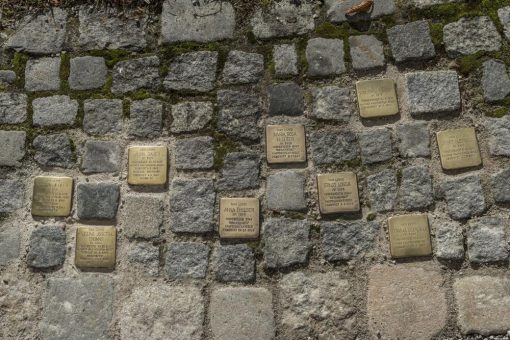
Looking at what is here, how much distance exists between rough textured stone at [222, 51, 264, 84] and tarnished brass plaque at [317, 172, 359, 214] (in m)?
0.77

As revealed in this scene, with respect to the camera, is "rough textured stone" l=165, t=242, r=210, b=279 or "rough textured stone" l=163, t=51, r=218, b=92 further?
"rough textured stone" l=163, t=51, r=218, b=92

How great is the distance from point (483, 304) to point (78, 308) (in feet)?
7.17

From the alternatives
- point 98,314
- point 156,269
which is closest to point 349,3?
point 156,269

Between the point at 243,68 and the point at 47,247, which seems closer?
the point at 47,247

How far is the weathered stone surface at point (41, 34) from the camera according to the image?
3355 mm

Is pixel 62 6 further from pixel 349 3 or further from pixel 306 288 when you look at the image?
pixel 306 288

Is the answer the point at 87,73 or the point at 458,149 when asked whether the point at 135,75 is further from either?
the point at 458,149

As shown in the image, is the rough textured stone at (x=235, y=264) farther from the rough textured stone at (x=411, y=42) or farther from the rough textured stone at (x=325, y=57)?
the rough textured stone at (x=411, y=42)

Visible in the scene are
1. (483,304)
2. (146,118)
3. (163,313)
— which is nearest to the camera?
(483,304)

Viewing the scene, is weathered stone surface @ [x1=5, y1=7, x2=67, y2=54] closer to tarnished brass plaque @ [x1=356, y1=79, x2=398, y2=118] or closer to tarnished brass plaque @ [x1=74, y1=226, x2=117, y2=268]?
tarnished brass plaque @ [x1=74, y1=226, x2=117, y2=268]

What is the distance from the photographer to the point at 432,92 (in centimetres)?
309

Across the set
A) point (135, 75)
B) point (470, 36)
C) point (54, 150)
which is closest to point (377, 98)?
point (470, 36)

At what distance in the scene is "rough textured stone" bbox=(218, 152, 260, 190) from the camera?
301 cm

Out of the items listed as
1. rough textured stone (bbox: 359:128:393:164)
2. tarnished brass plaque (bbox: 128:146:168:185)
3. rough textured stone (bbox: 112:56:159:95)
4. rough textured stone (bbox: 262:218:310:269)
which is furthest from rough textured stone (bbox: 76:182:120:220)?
rough textured stone (bbox: 359:128:393:164)
